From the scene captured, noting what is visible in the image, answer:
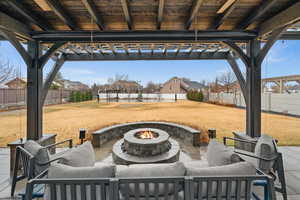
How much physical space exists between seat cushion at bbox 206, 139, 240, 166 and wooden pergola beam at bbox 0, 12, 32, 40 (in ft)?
13.5

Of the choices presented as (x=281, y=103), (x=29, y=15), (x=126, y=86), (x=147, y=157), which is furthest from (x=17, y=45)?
(x=281, y=103)

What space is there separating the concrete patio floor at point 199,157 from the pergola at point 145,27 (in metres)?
0.86

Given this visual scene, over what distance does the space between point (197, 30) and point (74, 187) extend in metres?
3.49

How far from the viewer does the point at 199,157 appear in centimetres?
393

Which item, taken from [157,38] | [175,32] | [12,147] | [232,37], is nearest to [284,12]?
[232,37]

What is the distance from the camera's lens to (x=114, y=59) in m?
5.15

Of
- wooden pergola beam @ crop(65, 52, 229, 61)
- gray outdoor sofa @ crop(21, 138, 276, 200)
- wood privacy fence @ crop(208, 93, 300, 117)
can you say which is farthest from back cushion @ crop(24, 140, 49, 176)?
wood privacy fence @ crop(208, 93, 300, 117)

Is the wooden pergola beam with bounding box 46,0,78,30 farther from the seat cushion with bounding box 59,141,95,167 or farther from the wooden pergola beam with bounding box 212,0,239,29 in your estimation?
the wooden pergola beam with bounding box 212,0,239,29

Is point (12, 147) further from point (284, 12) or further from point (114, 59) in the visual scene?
point (284, 12)

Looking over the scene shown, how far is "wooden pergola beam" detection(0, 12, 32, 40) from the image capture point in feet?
8.53

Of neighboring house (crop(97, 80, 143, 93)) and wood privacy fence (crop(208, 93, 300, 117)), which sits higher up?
neighboring house (crop(97, 80, 143, 93))

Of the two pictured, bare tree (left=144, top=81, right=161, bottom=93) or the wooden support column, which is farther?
bare tree (left=144, top=81, right=161, bottom=93)

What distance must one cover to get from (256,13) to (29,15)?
426 centimetres

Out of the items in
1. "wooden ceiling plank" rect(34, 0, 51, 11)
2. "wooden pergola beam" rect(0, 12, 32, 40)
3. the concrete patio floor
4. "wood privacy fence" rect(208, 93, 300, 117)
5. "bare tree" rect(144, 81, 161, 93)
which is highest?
"wooden ceiling plank" rect(34, 0, 51, 11)
